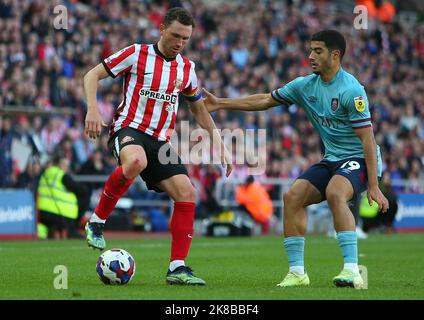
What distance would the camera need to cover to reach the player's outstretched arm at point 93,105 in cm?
812

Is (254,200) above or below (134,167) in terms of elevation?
below

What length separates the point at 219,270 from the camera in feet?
34.8

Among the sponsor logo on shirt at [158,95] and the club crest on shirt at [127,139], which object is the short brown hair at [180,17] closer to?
the sponsor logo on shirt at [158,95]

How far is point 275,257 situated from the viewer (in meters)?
13.1

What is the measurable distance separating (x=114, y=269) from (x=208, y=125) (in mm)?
1735

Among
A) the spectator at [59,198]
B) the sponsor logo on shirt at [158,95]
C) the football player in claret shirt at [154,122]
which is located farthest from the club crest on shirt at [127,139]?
the spectator at [59,198]

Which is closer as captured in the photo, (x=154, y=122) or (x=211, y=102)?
(x=154, y=122)

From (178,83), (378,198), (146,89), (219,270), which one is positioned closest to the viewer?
(378,198)

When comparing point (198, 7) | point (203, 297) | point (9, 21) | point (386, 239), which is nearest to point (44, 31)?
point (9, 21)

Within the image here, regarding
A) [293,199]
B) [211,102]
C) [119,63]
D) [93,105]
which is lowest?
[293,199]

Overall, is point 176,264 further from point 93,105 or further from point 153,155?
point 93,105

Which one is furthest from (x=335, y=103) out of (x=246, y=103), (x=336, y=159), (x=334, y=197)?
(x=246, y=103)
